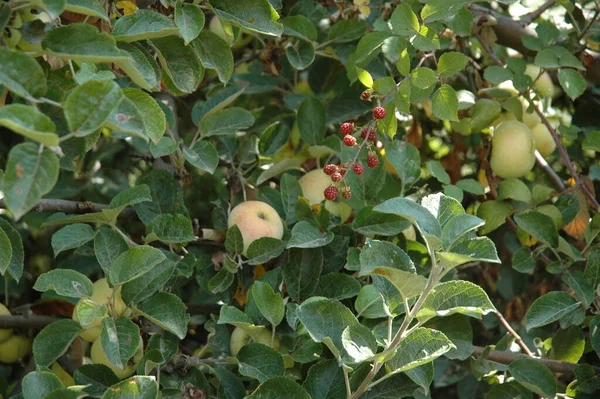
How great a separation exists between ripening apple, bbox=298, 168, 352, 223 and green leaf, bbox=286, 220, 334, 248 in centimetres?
17

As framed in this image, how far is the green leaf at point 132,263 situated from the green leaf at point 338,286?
1.04 feet

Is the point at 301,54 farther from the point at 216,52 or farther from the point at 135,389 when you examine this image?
the point at 135,389

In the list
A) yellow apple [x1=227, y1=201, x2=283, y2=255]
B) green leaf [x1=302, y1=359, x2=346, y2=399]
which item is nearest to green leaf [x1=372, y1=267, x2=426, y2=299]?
green leaf [x1=302, y1=359, x2=346, y2=399]

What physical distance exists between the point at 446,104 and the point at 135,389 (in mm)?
624

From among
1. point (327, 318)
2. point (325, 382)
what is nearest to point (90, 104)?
point (327, 318)

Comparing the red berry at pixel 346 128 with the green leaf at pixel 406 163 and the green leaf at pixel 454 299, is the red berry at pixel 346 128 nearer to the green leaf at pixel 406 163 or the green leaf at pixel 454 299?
the green leaf at pixel 406 163

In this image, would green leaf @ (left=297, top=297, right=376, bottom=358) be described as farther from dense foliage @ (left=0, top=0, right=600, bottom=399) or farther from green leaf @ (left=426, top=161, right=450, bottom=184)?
green leaf @ (left=426, top=161, right=450, bottom=184)

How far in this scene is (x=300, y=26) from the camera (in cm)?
152

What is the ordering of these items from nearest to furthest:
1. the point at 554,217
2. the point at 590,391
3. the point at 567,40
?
the point at 590,391, the point at 554,217, the point at 567,40

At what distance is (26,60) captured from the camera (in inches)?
31.0

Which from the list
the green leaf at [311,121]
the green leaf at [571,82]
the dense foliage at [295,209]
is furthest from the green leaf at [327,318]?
the green leaf at [571,82]

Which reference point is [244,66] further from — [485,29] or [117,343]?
[117,343]

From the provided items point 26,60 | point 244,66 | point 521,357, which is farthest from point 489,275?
point 26,60

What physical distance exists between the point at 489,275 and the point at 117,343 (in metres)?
1.12
